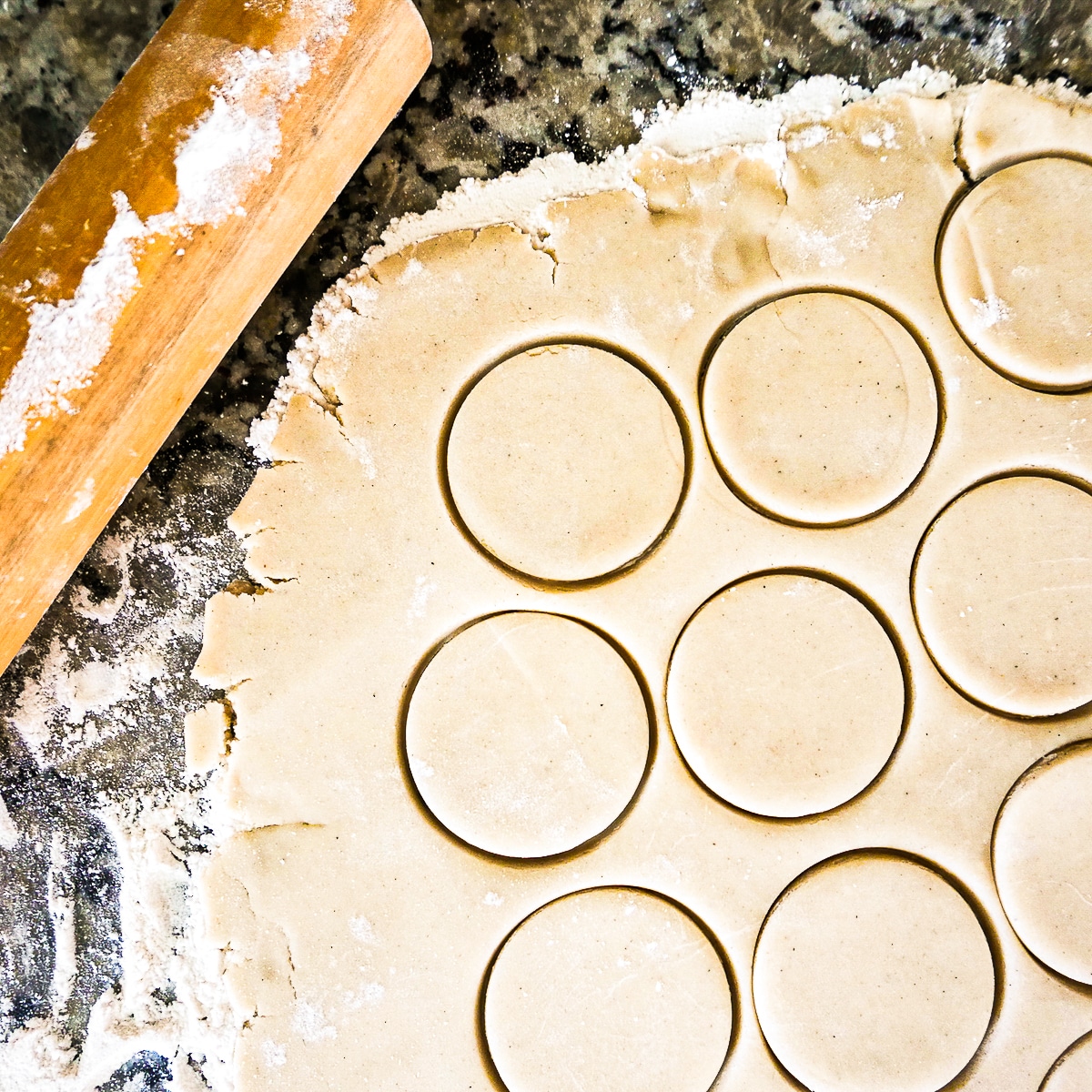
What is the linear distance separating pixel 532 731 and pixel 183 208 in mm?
656

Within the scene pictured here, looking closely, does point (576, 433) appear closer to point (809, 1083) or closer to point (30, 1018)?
point (809, 1083)

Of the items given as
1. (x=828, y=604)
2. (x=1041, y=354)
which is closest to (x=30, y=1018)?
(x=828, y=604)

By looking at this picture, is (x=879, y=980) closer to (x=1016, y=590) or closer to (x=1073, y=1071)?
(x=1073, y=1071)

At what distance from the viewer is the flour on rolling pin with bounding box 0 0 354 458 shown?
71 cm

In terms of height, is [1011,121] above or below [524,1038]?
above

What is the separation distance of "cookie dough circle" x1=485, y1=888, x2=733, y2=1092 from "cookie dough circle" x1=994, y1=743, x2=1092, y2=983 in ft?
1.19

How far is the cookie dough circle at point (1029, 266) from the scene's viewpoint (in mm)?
861

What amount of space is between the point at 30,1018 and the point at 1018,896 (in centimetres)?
125

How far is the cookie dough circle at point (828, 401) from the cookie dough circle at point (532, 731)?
31 cm

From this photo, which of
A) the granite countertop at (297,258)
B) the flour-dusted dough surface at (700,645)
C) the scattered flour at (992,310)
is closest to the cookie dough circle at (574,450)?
the flour-dusted dough surface at (700,645)

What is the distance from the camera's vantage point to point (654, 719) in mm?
896

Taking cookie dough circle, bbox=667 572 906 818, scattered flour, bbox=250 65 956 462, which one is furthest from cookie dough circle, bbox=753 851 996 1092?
scattered flour, bbox=250 65 956 462

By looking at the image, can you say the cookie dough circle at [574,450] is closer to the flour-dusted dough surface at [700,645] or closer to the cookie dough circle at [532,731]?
the flour-dusted dough surface at [700,645]

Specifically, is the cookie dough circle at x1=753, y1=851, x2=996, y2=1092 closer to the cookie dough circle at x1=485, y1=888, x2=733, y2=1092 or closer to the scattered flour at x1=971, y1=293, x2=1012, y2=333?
the cookie dough circle at x1=485, y1=888, x2=733, y2=1092
